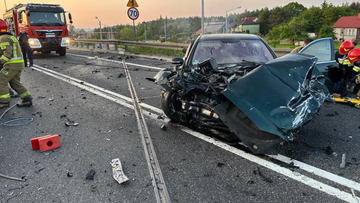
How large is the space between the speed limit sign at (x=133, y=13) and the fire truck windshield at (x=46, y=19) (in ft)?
14.6

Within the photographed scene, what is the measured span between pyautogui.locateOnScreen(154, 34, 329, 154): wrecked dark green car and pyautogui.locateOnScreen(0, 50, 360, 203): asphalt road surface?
31cm

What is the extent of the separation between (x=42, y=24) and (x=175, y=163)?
49.8ft

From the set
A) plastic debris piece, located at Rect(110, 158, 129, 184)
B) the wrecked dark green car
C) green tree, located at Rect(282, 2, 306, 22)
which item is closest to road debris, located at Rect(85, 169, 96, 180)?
plastic debris piece, located at Rect(110, 158, 129, 184)

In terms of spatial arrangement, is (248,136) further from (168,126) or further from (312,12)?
(312,12)

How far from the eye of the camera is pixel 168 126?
448 cm

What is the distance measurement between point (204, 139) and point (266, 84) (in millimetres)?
1319

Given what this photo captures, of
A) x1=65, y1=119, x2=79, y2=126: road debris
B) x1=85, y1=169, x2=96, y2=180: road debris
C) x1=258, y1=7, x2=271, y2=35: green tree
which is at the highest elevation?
x1=258, y1=7, x2=271, y2=35: green tree

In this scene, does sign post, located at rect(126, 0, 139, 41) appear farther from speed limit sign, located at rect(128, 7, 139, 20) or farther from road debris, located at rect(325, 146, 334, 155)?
road debris, located at rect(325, 146, 334, 155)

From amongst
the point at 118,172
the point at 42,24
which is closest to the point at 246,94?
the point at 118,172

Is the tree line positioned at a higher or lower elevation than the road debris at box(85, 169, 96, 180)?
higher

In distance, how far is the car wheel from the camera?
439 centimetres

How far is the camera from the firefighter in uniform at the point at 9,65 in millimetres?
5656

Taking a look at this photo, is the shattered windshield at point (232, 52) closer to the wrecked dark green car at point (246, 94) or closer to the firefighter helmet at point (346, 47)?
the wrecked dark green car at point (246, 94)

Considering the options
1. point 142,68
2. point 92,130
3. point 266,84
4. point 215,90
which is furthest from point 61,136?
point 142,68
